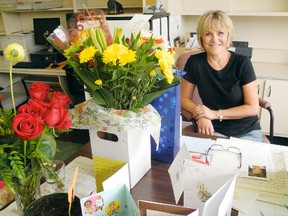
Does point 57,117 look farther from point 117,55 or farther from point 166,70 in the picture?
point 166,70

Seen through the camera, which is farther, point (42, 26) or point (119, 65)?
point (42, 26)

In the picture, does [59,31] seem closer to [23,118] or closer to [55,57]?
[23,118]

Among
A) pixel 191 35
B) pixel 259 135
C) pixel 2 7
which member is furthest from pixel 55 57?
pixel 259 135

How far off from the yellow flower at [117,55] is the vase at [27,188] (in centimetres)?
35

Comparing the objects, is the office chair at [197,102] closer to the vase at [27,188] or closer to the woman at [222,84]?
the woman at [222,84]

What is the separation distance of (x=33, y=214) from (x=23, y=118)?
0.26m

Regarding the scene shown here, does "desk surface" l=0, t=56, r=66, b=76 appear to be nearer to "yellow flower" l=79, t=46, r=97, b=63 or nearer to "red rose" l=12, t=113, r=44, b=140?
"yellow flower" l=79, t=46, r=97, b=63

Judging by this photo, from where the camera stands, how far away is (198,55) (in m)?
1.86

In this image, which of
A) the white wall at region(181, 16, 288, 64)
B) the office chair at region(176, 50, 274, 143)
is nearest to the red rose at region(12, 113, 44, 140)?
the office chair at region(176, 50, 274, 143)

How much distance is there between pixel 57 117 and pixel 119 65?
22 cm

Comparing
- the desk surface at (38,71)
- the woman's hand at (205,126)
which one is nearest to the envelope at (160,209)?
the woman's hand at (205,126)

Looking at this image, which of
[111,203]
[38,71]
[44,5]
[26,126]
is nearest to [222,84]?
[111,203]

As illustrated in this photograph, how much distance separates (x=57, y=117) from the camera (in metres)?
0.68

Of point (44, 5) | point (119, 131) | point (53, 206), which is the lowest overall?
point (53, 206)
